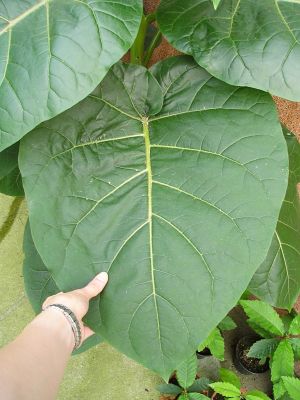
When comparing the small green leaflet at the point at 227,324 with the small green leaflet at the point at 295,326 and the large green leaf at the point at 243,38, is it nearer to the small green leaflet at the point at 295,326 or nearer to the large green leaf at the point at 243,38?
the small green leaflet at the point at 295,326

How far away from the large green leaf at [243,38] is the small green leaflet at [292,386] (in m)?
0.80

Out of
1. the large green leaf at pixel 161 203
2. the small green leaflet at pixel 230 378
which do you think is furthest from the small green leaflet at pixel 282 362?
the large green leaf at pixel 161 203

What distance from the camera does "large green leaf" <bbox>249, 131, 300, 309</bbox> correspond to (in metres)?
1.04

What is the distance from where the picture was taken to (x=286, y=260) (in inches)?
41.9

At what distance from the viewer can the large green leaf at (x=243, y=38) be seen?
0.79 meters

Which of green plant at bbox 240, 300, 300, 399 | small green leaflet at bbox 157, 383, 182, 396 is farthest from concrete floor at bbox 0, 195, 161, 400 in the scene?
green plant at bbox 240, 300, 300, 399

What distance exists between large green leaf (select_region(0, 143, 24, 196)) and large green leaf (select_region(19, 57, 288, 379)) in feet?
0.65

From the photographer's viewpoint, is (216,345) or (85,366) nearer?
(216,345)

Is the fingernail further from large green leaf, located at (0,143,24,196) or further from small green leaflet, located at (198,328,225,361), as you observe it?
small green leaflet, located at (198,328,225,361)

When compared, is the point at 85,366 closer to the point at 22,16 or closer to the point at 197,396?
the point at 197,396

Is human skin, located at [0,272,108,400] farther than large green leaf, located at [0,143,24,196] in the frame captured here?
No

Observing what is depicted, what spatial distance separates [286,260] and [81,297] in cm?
51

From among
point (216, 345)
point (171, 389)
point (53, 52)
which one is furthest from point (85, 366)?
point (53, 52)

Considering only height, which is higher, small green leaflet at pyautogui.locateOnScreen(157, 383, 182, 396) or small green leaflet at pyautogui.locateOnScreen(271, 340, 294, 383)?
small green leaflet at pyautogui.locateOnScreen(271, 340, 294, 383)
